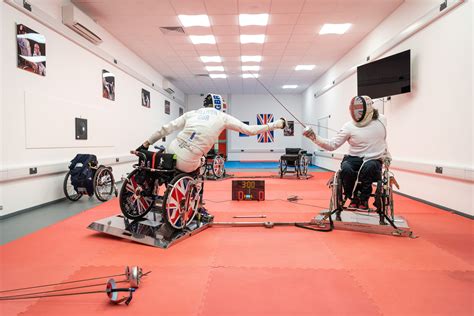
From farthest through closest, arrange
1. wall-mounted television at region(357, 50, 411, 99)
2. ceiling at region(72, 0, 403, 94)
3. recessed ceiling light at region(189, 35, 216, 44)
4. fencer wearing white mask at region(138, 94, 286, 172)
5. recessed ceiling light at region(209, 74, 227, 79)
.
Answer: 1. recessed ceiling light at region(209, 74, 227, 79)
2. recessed ceiling light at region(189, 35, 216, 44)
3. ceiling at region(72, 0, 403, 94)
4. wall-mounted television at region(357, 50, 411, 99)
5. fencer wearing white mask at region(138, 94, 286, 172)

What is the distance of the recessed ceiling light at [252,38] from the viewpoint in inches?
283

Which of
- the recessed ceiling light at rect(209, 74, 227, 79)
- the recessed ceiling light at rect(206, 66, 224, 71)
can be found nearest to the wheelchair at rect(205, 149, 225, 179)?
the recessed ceiling light at rect(206, 66, 224, 71)

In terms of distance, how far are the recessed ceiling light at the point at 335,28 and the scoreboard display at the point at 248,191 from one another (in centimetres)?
387

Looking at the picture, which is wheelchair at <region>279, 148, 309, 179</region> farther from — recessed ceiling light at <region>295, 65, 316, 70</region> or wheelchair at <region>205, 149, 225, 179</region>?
recessed ceiling light at <region>295, 65, 316, 70</region>

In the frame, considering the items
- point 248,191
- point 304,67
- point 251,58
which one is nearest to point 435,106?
point 248,191

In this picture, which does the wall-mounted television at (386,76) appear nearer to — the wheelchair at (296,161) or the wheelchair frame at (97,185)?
the wheelchair at (296,161)

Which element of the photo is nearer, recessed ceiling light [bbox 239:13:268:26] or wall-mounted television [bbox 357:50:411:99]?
wall-mounted television [bbox 357:50:411:99]

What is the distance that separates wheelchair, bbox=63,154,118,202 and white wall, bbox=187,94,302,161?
430 inches

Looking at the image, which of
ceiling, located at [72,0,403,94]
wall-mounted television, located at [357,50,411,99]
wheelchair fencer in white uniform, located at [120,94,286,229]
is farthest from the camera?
ceiling, located at [72,0,403,94]

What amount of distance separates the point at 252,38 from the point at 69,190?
517cm

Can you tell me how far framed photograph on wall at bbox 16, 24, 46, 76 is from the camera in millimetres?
4043

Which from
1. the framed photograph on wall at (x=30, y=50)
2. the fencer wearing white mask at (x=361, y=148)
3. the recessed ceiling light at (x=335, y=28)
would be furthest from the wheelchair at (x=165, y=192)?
the recessed ceiling light at (x=335, y=28)

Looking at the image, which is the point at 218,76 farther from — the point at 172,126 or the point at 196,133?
the point at 196,133

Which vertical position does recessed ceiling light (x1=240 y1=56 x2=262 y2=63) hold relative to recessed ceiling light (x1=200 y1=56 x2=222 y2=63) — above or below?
below
